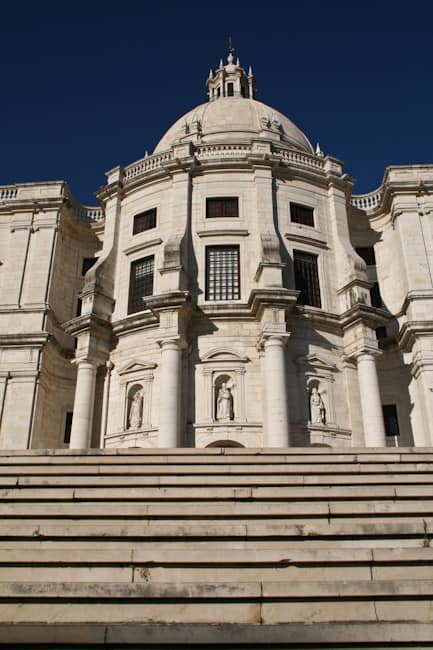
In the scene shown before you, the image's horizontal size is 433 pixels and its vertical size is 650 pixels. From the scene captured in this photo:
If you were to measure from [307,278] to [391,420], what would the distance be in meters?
8.00

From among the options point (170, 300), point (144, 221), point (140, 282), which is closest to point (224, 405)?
point (170, 300)

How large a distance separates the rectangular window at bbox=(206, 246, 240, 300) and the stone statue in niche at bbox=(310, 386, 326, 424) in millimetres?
5666

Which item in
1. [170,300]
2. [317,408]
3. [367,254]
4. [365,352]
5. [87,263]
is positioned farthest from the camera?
[87,263]

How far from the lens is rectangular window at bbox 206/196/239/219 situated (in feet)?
97.2

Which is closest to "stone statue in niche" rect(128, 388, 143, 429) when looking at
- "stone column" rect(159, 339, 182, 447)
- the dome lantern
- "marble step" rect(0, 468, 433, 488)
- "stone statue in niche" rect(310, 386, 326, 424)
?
"stone column" rect(159, 339, 182, 447)

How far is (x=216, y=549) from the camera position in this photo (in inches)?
355

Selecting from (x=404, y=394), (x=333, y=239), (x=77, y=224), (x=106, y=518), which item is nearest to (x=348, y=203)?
(x=333, y=239)

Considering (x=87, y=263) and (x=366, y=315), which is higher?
(x=87, y=263)

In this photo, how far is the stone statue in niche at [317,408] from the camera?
25031mm

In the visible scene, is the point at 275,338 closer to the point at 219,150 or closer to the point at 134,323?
the point at 134,323

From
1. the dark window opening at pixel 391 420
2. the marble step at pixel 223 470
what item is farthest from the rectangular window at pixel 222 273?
the marble step at pixel 223 470

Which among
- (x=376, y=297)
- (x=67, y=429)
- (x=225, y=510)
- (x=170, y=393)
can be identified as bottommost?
(x=225, y=510)

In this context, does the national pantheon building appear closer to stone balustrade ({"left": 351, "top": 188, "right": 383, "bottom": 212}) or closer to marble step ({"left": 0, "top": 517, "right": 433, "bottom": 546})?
stone balustrade ({"left": 351, "top": 188, "right": 383, "bottom": 212})

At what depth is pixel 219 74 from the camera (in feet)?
160
